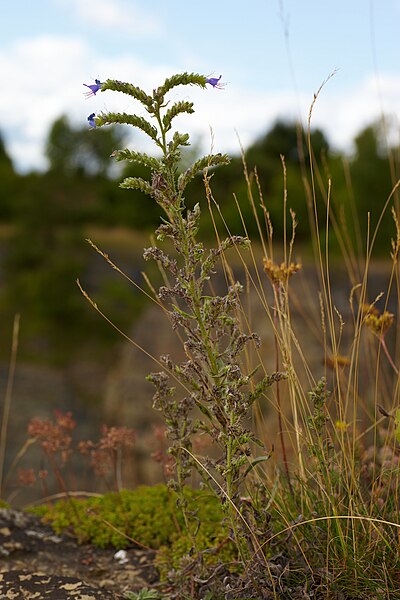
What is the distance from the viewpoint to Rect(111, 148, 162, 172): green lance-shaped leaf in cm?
236

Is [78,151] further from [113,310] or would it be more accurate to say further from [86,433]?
[86,433]

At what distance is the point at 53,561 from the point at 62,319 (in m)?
22.3

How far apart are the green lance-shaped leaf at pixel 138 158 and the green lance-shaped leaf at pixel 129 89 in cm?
15

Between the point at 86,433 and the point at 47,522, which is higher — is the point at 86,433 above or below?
below

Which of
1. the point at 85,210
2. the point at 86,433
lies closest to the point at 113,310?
the point at 85,210

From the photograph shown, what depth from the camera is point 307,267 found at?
76.2ft

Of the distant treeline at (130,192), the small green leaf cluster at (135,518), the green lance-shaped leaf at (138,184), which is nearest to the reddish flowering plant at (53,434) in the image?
the small green leaf cluster at (135,518)

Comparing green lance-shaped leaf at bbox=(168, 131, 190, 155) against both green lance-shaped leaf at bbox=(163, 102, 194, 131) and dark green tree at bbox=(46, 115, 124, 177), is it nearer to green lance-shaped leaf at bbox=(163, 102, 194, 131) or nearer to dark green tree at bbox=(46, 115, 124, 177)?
green lance-shaped leaf at bbox=(163, 102, 194, 131)

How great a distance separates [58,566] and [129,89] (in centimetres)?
247

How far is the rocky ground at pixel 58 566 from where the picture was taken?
9.77ft

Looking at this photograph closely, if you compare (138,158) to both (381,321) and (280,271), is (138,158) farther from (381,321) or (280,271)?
(381,321)

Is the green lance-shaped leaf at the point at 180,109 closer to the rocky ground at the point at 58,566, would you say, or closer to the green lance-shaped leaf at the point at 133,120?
the green lance-shaped leaf at the point at 133,120

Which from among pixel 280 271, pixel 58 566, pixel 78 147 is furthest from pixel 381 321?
pixel 78 147

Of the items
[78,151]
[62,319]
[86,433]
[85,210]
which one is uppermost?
[78,151]
